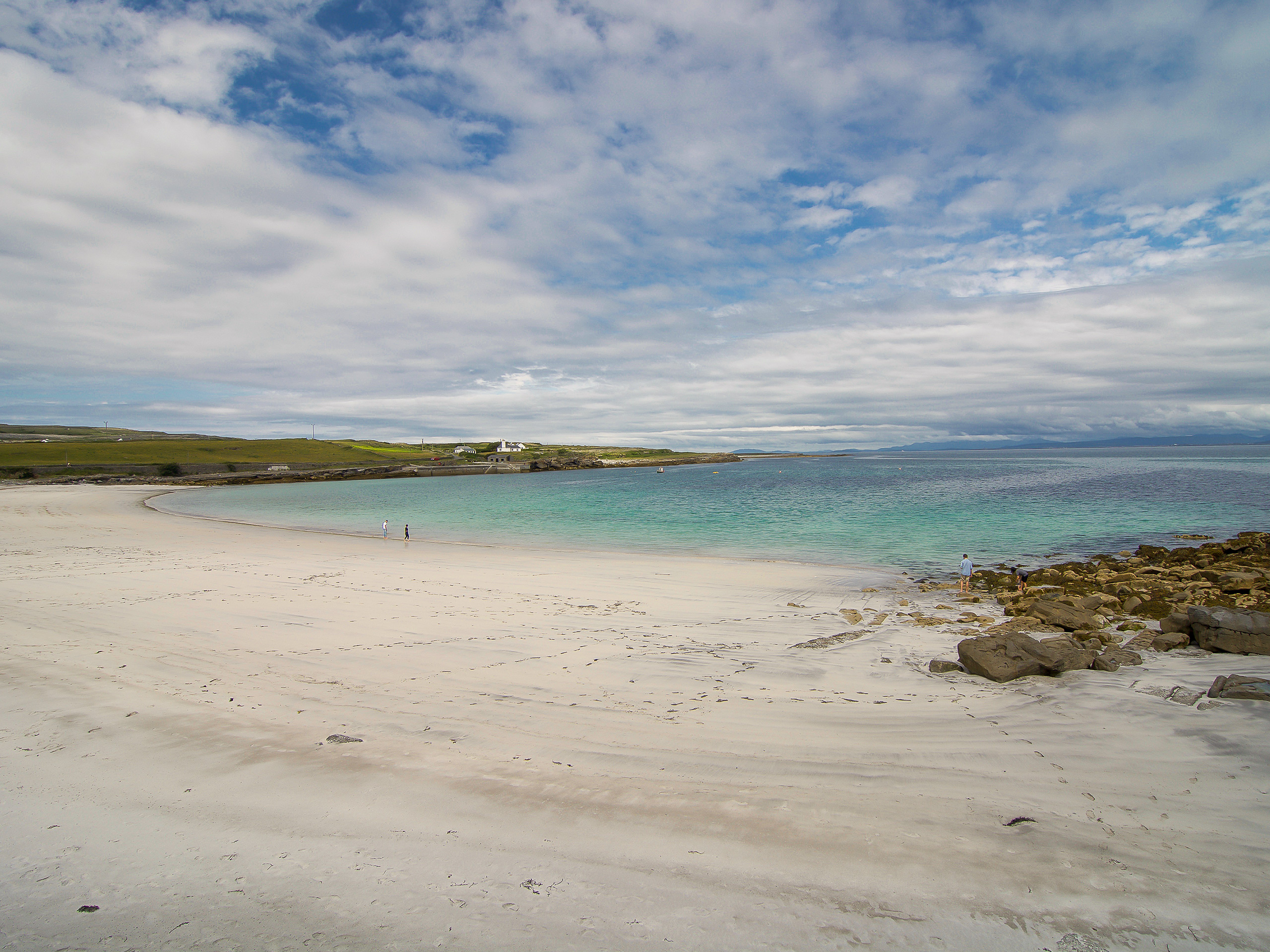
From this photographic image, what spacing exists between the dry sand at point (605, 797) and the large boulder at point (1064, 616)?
87.8 inches

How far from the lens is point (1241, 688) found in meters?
6.65

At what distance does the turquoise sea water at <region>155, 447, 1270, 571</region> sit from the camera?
24688mm

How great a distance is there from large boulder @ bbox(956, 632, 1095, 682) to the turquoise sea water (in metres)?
11.8

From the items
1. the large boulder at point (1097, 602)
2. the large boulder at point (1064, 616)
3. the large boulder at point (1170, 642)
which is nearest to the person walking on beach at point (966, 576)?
the large boulder at point (1097, 602)

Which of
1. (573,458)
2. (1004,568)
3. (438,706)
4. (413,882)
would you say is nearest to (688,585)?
(438,706)

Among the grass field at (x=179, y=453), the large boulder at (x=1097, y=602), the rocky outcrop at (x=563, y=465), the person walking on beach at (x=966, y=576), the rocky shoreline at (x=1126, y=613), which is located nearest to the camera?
the rocky shoreline at (x=1126, y=613)

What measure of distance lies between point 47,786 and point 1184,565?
2605cm

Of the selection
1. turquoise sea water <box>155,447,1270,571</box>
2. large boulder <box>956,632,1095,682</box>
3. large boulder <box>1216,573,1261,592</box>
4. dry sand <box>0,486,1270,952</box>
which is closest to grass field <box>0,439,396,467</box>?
turquoise sea water <box>155,447,1270,571</box>

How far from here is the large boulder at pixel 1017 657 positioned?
807cm

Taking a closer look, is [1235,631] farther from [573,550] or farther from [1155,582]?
[573,550]

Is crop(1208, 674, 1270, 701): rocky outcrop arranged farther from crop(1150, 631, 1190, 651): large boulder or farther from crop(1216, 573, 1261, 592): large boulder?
crop(1216, 573, 1261, 592): large boulder

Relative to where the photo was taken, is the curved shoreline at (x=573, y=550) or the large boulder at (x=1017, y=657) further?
the curved shoreline at (x=573, y=550)

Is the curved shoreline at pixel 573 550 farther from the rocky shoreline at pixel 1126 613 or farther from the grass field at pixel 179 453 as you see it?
the grass field at pixel 179 453

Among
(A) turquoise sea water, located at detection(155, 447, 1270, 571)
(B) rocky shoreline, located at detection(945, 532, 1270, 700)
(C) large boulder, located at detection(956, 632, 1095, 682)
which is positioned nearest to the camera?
(C) large boulder, located at detection(956, 632, 1095, 682)
